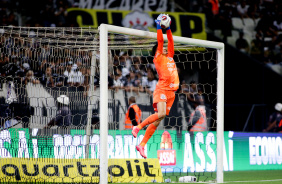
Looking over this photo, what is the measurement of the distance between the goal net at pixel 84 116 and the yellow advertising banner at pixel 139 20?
13.6 ft

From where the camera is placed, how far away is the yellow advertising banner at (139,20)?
1703cm

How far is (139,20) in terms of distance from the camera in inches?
695

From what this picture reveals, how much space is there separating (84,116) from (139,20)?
23.7 feet

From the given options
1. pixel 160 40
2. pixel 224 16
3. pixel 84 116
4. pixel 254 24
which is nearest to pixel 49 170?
pixel 84 116

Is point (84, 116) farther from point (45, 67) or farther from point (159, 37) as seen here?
point (159, 37)

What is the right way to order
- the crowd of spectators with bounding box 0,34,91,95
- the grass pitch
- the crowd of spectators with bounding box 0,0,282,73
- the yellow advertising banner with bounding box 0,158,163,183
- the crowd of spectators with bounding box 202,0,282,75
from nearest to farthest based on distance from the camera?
the yellow advertising banner with bounding box 0,158,163,183 → the crowd of spectators with bounding box 0,34,91,95 → the grass pitch → the crowd of spectators with bounding box 0,0,282,73 → the crowd of spectators with bounding box 202,0,282,75

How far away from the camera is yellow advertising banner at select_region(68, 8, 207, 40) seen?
671 inches

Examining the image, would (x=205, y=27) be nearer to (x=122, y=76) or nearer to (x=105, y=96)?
(x=122, y=76)

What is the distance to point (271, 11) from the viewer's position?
19938mm

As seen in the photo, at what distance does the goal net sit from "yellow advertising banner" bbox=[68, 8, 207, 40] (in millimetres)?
4143

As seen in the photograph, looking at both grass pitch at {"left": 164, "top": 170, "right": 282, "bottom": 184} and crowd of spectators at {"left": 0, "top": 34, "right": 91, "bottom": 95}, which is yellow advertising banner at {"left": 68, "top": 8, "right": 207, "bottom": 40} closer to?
crowd of spectators at {"left": 0, "top": 34, "right": 91, "bottom": 95}

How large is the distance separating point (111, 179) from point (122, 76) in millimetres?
5035

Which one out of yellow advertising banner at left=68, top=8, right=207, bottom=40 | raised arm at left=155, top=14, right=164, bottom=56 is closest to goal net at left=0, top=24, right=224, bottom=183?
raised arm at left=155, top=14, right=164, bottom=56

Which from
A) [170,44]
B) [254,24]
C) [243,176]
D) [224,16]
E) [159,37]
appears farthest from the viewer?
[254,24]
